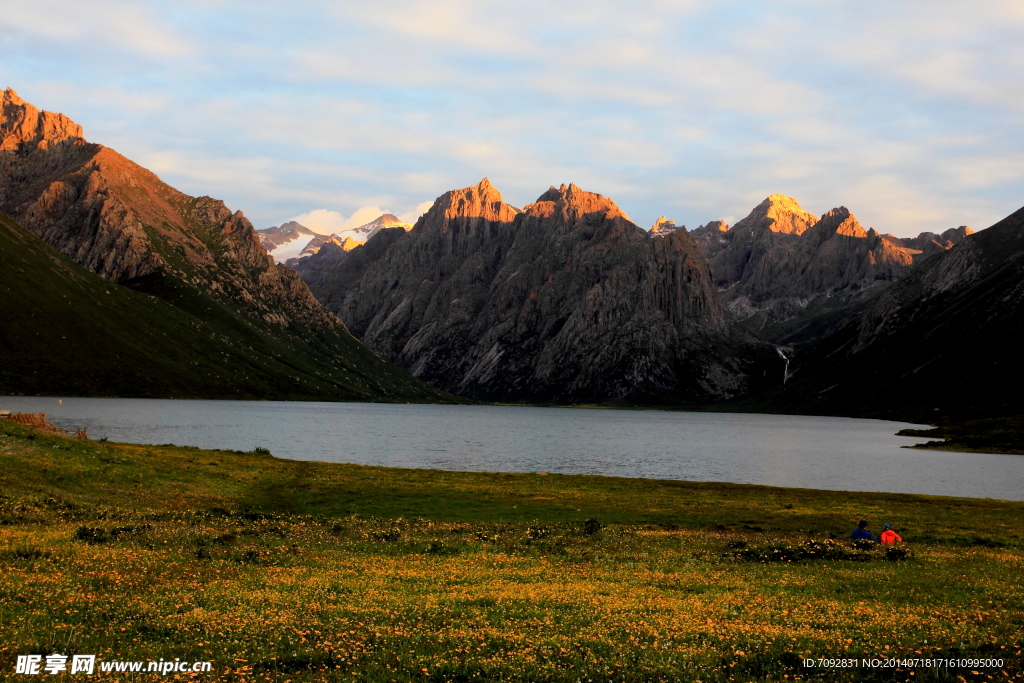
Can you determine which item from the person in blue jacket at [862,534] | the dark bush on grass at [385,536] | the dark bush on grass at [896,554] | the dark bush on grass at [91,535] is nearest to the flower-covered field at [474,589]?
the dark bush on grass at [91,535]

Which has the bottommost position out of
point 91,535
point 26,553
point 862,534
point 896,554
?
point 91,535

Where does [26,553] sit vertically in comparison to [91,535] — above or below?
above

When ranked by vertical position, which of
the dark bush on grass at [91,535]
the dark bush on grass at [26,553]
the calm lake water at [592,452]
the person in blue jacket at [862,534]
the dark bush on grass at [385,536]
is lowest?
the calm lake water at [592,452]

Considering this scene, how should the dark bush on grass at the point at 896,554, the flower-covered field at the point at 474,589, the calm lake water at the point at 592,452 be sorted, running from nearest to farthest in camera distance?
the flower-covered field at the point at 474,589, the dark bush on grass at the point at 896,554, the calm lake water at the point at 592,452

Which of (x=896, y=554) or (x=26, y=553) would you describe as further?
(x=896, y=554)

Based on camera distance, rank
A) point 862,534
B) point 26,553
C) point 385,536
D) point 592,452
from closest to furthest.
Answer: point 26,553 < point 385,536 < point 862,534 < point 592,452

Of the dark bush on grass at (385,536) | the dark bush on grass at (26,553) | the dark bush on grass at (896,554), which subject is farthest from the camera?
the dark bush on grass at (385,536)

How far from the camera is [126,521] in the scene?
35.8 metres

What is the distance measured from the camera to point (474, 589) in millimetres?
25469

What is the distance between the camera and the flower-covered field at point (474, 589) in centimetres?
1794

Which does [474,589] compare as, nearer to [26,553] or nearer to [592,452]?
[26,553]

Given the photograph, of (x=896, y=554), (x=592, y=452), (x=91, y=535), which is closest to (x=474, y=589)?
(x=91, y=535)

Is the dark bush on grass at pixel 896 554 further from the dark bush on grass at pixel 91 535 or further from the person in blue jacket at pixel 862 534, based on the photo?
the dark bush on grass at pixel 91 535

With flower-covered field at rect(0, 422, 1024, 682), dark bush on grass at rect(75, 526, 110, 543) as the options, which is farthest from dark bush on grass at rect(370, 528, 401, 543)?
dark bush on grass at rect(75, 526, 110, 543)
